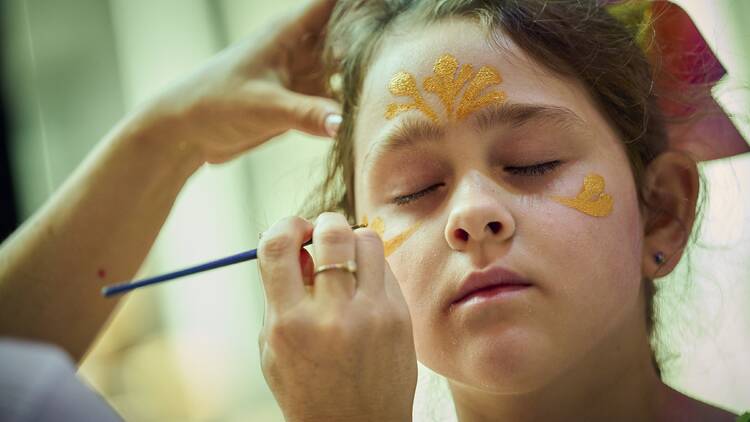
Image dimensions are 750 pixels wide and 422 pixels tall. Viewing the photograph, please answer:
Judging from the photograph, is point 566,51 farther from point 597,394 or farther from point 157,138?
point 157,138

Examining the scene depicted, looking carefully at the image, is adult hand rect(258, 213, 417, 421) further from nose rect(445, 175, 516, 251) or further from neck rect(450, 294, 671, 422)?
A: neck rect(450, 294, 671, 422)

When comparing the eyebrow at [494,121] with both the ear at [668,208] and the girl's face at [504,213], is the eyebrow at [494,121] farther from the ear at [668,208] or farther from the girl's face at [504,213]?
the ear at [668,208]

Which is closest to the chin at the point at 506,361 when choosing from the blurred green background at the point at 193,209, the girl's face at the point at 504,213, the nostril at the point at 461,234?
the girl's face at the point at 504,213

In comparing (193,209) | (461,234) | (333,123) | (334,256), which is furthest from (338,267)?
(193,209)

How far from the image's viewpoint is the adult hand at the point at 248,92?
1.06m

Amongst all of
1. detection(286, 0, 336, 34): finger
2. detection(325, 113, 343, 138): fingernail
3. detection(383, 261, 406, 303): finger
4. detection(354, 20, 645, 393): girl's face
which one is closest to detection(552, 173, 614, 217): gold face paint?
detection(354, 20, 645, 393): girl's face

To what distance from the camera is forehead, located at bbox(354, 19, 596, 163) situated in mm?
821

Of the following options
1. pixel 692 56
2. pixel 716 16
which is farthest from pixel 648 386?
pixel 716 16

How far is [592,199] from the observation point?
787 mm

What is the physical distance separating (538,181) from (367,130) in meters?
0.23

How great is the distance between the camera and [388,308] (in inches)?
24.4

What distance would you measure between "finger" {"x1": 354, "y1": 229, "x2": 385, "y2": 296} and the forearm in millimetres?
574

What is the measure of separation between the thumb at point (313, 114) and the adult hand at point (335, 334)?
0.37 m

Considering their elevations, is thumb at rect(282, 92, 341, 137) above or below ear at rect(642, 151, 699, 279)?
above
